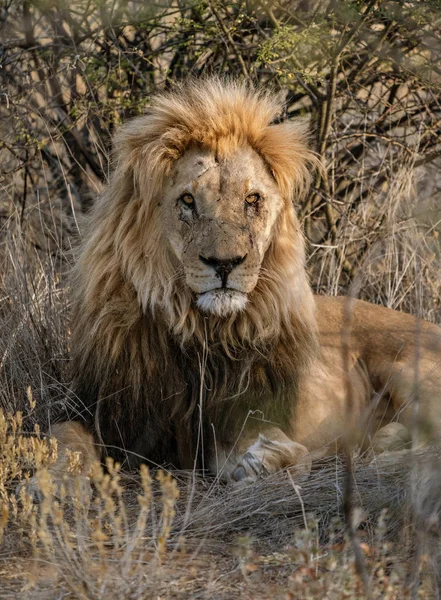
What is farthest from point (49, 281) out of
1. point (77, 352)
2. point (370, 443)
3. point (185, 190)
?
point (370, 443)

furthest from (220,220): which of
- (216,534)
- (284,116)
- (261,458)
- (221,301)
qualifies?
(284,116)

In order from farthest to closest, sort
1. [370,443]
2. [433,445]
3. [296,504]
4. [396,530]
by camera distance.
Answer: [370,443] < [433,445] < [296,504] < [396,530]

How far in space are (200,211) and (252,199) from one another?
25 cm

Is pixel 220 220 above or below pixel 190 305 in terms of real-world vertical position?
above

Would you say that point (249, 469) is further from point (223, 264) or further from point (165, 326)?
point (223, 264)

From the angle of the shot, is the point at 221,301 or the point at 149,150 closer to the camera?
the point at 221,301

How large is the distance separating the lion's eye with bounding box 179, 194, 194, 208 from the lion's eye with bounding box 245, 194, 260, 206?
0.22m

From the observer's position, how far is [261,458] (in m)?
4.00

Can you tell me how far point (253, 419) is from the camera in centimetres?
425

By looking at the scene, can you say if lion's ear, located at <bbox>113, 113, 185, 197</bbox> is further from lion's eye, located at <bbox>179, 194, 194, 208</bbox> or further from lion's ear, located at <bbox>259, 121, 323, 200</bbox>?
lion's ear, located at <bbox>259, 121, 323, 200</bbox>

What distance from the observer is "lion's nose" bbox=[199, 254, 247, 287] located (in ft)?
12.7

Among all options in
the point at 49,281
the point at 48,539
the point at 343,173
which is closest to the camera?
the point at 48,539

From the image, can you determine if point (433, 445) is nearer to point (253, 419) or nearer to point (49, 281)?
point (253, 419)

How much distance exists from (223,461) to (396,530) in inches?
42.1
